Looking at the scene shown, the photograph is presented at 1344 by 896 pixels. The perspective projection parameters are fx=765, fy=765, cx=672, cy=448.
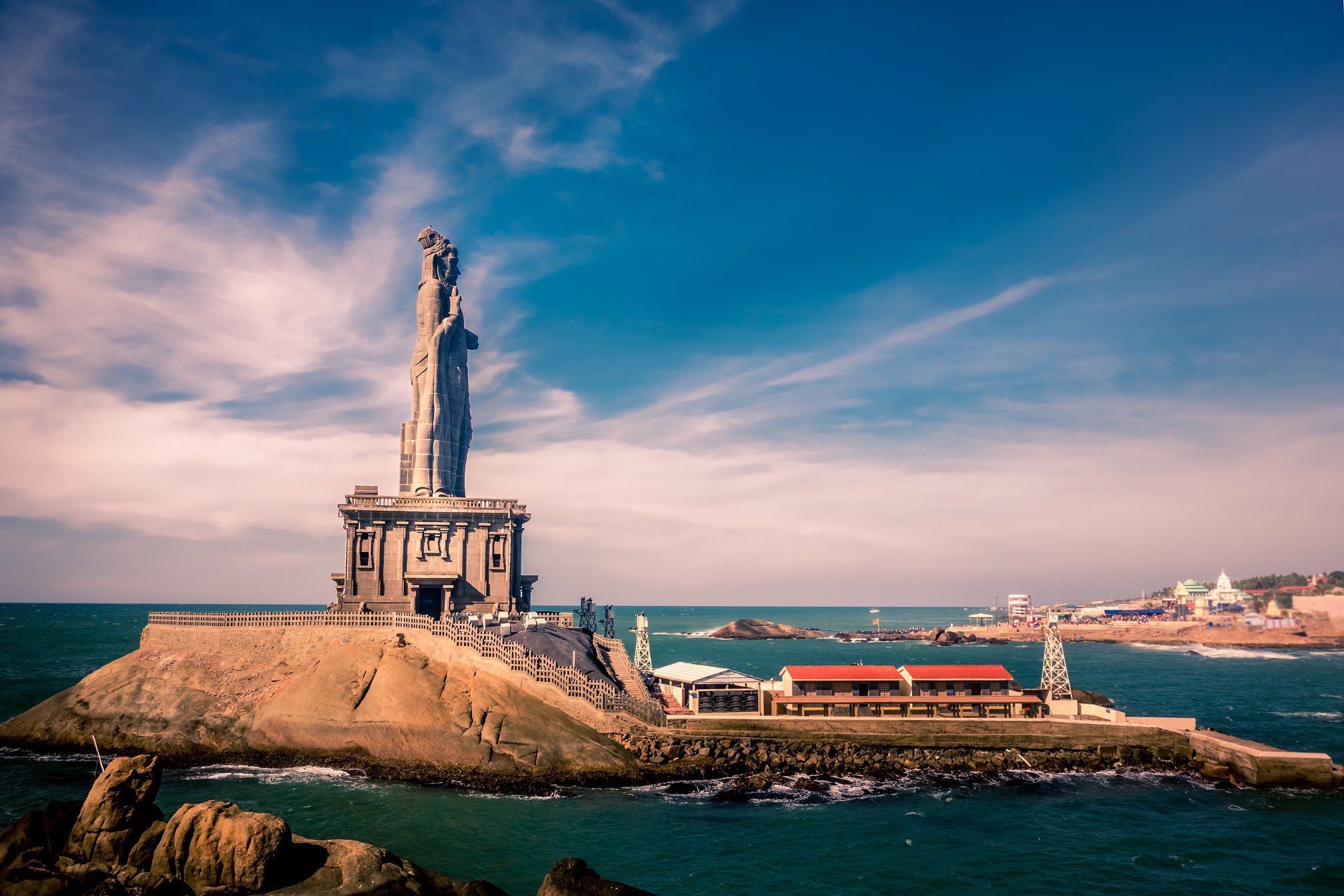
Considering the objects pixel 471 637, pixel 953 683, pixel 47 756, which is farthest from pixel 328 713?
pixel 953 683

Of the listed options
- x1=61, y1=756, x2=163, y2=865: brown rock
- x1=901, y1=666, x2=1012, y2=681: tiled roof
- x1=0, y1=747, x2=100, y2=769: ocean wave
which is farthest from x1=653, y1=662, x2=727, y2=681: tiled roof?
x1=0, y1=747, x2=100, y2=769: ocean wave

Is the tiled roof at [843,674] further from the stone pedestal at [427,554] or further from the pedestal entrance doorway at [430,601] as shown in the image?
the pedestal entrance doorway at [430,601]

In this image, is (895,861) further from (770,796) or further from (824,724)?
(824,724)

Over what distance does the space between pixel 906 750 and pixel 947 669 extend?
789 cm

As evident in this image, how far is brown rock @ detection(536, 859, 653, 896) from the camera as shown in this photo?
2295cm

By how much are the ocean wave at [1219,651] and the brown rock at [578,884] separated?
149873mm

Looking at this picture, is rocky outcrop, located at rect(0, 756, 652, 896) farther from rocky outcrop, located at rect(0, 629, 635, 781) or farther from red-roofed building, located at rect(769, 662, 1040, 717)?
red-roofed building, located at rect(769, 662, 1040, 717)

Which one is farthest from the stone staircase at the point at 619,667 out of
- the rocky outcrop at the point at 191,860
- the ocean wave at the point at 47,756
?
the ocean wave at the point at 47,756

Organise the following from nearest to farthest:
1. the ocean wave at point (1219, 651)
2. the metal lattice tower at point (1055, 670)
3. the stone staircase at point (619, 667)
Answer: the stone staircase at point (619, 667) → the metal lattice tower at point (1055, 670) → the ocean wave at point (1219, 651)

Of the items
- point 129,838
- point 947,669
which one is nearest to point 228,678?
point 129,838

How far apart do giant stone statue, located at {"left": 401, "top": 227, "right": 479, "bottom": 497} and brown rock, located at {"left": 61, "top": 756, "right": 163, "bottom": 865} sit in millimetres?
40905

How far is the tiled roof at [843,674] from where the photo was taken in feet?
172

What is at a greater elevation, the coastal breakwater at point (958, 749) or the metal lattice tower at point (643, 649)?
the metal lattice tower at point (643, 649)

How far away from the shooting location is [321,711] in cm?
4738
